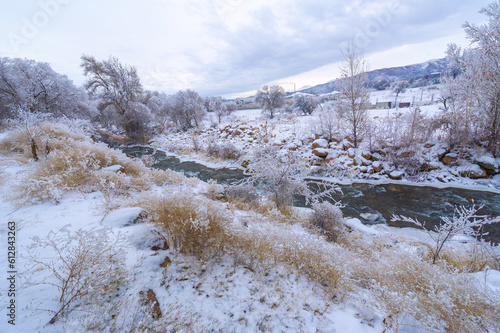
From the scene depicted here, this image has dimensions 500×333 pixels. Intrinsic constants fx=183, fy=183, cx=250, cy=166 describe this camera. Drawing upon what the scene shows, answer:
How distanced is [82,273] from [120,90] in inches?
1020

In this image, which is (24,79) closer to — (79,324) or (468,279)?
(79,324)

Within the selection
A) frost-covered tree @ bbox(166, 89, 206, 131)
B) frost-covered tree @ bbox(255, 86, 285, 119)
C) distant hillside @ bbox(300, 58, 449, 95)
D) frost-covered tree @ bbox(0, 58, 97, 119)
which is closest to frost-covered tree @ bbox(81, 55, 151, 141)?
frost-covered tree @ bbox(166, 89, 206, 131)

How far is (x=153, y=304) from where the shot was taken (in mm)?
1661

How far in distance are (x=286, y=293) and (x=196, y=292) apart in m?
0.99

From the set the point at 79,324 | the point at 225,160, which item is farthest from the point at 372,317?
the point at 225,160

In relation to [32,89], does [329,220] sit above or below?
below

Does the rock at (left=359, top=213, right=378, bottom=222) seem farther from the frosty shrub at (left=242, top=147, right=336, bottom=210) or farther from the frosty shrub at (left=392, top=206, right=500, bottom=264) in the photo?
the frosty shrub at (left=392, top=206, right=500, bottom=264)

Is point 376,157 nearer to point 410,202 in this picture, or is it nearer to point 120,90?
point 410,202

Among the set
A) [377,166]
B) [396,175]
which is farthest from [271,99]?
[396,175]

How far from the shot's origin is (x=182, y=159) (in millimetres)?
14773

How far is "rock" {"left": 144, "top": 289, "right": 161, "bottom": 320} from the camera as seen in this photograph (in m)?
1.65

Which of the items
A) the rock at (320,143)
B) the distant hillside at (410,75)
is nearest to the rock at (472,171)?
the rock at (320,143)

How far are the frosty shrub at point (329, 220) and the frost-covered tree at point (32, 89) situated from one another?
16.0m

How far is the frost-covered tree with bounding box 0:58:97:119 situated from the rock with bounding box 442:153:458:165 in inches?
855
